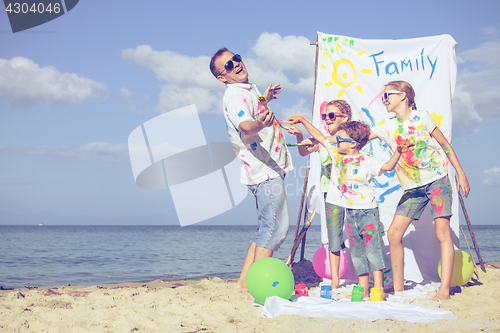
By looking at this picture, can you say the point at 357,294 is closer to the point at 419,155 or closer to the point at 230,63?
the point at 419,155

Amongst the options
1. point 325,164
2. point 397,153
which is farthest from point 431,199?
point 325,164

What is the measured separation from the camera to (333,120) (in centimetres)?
385

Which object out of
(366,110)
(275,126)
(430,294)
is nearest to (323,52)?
(366,110)

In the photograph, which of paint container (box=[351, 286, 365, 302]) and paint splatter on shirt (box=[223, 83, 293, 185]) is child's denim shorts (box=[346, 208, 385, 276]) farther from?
paint splatter on shirt (box=[223, 83, 293, 185])

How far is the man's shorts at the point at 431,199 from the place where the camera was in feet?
10.8

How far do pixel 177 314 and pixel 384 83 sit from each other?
12.2 ft

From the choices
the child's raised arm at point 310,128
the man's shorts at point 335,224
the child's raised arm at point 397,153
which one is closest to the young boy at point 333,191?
the man's shorts at point 335,224

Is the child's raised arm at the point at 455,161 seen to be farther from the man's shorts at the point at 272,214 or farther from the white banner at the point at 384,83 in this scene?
the man's shorts at the point at 272,214

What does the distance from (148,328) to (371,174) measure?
7.42 feet

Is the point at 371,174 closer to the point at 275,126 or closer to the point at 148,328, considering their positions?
the point at 275,126

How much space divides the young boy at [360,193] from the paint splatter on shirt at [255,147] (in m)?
0.34

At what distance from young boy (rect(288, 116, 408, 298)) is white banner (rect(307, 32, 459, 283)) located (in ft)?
3.56

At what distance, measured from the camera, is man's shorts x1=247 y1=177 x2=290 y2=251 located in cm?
329

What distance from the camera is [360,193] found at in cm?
331
